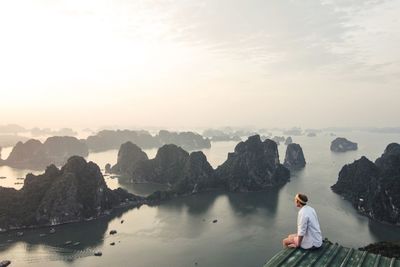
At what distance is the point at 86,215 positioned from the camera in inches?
2413

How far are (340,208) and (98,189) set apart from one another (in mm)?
42984

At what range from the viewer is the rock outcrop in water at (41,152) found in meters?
126

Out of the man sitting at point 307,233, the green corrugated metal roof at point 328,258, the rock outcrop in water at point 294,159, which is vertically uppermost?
the man sitting at point 307,233

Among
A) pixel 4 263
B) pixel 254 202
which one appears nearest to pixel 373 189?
pixel 254 202

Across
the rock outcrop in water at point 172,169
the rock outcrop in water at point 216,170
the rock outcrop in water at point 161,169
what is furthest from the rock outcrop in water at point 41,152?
the rock outcrop in water at point 161,169

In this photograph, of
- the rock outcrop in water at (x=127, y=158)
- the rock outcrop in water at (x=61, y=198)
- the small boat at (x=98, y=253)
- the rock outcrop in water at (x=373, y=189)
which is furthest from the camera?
the rock outcrop in water at (x=127, y=158)

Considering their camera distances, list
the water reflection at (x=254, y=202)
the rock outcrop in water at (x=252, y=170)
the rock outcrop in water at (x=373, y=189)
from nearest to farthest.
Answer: the rock outcrop in water at (x=373, y=189)
the water reflection at (x=254, y=202)
the rock outcrop in water at (x=252, y=170)

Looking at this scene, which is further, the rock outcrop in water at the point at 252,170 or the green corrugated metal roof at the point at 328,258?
the rock outcrop in water at the point at 252,170

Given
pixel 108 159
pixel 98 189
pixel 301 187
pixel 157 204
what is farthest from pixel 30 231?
pixel 108 159

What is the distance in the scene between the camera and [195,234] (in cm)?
5288

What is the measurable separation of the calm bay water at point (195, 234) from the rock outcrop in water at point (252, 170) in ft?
23.9

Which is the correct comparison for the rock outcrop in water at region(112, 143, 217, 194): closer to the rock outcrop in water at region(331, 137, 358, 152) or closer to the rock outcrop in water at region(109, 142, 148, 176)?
the rock outcrop in water at region(109, 142, 148, 176)

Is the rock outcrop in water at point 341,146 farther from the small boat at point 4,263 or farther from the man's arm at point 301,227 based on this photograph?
the man's arm at point 301,227

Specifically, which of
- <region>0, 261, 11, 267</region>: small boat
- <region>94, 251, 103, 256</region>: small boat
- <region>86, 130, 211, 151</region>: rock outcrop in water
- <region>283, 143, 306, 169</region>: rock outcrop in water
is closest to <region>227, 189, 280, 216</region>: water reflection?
<region>94, 251, 103, 256</region>: small boat
